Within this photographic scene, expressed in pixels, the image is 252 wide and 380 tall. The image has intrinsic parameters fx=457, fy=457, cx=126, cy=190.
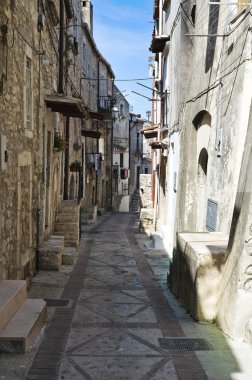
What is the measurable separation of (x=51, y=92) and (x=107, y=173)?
81.7 ft

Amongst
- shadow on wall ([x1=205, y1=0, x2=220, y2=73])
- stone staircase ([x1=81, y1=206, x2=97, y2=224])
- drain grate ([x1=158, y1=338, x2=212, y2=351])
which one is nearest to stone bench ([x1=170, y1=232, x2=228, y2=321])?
drain grate ([x1=158, y1=338, x2=212, y2=351])

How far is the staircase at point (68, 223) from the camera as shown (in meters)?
14.1

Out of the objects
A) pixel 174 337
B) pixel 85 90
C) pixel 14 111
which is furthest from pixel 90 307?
pixel 85 90

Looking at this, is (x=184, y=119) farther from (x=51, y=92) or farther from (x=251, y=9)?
(x=251, y=9)

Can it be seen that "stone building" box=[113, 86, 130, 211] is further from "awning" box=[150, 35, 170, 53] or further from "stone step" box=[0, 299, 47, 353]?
"stone step" box=[0, 299, 47, 353]

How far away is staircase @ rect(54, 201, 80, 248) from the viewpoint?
46.2 feet

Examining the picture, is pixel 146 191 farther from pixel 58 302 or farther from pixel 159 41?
pixel 58 302

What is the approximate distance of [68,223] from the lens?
14.4 meters

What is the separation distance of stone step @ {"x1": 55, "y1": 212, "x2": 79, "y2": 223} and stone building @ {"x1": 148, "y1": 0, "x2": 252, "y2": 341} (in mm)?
3162

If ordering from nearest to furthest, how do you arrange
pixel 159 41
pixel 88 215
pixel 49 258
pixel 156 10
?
pixel 49 258, pixel 159 41, pixel 156 10, pixel 88 215

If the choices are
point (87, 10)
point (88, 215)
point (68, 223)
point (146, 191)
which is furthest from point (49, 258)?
point (87, 10)

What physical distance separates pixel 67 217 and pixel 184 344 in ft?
30.2

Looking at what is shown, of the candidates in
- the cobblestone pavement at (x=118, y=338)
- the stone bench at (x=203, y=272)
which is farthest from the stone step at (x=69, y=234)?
the stone bench at (x=203, y=272)

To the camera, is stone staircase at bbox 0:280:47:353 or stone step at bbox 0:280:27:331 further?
stone step at bbox 0:280:27:331
